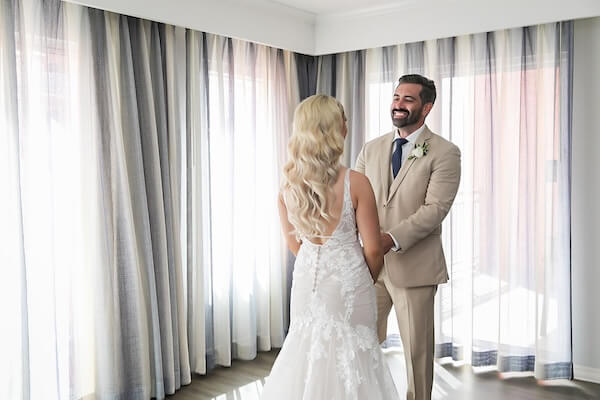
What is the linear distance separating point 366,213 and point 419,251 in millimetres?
777

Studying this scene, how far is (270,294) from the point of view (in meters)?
5.00

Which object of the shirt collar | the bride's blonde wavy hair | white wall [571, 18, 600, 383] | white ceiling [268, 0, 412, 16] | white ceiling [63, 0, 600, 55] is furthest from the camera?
white ceiling [268, 0, 412, 16]

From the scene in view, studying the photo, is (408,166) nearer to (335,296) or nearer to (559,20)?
(335,296)

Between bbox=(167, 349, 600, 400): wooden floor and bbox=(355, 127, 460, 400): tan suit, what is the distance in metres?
0.75

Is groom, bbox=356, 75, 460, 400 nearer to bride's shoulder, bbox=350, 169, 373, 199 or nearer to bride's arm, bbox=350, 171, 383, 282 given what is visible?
bride's arm, bbox=350, 171, 383, 282

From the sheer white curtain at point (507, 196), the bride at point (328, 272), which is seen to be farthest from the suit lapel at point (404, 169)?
the sheer white curtain at point (507, 196)

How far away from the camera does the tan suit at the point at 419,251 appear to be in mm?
3285

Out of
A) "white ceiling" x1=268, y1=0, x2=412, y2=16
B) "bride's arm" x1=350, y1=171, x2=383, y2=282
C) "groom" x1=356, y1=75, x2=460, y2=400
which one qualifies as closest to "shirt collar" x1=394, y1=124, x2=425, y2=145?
"groom" x1=356, y1=75, x2=460, y2=400

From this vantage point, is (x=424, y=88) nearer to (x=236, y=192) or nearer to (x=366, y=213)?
(x=366, y=213)

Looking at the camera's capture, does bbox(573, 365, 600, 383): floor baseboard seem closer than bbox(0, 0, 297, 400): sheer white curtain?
No

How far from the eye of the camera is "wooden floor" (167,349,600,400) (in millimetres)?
3971

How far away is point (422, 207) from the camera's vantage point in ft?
10.6

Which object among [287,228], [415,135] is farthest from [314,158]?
[415,135]

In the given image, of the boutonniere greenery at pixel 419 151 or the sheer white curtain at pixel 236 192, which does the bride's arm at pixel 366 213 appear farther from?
the sheer white curtain at pixel 236 192
